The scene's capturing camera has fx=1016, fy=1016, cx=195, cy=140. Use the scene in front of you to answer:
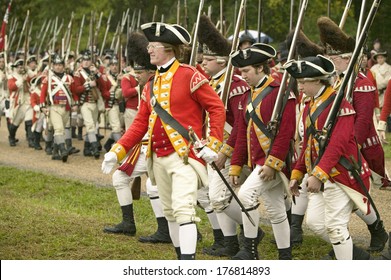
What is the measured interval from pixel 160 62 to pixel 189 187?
978 mm

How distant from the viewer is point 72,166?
658 inches

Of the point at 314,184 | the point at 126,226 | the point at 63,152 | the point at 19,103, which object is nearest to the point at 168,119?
the point at 314,184

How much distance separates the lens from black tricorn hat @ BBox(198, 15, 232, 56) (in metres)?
9.24

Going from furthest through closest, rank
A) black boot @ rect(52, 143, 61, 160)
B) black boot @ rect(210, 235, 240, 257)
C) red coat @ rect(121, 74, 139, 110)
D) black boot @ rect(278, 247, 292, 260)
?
black boot @ rect(52, 143, 61, 160) → red coat @ rect(121, 74, 139, 110) → black boot @ rect(210, 235, 240, 257) → black boot @ rect(278, 247, 292, 260)

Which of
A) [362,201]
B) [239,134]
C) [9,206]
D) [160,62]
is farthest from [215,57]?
[9,206]

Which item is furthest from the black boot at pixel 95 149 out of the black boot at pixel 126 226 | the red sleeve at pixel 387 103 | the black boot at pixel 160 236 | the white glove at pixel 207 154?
the white glove at pixel 207 154

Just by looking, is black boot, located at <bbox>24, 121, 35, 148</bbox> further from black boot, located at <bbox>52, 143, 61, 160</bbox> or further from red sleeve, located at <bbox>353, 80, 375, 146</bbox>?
red sleeve, located at <bbox>353, 80, 375, 146</bbox>

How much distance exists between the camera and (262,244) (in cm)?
954

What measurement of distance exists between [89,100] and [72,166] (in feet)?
5.88

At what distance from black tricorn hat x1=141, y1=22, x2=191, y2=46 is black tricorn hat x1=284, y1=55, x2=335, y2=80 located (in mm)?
828

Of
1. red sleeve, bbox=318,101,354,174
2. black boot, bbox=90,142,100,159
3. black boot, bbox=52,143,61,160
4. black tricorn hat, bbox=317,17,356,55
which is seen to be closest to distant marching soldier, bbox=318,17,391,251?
black tricorn hat, bbox=317,17,356,55

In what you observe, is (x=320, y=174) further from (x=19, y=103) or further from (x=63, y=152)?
(x=19, y=103)

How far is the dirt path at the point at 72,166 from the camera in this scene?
11758 mm

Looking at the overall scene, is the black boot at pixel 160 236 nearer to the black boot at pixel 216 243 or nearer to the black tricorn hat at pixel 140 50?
the black boot at pixel 216 243
